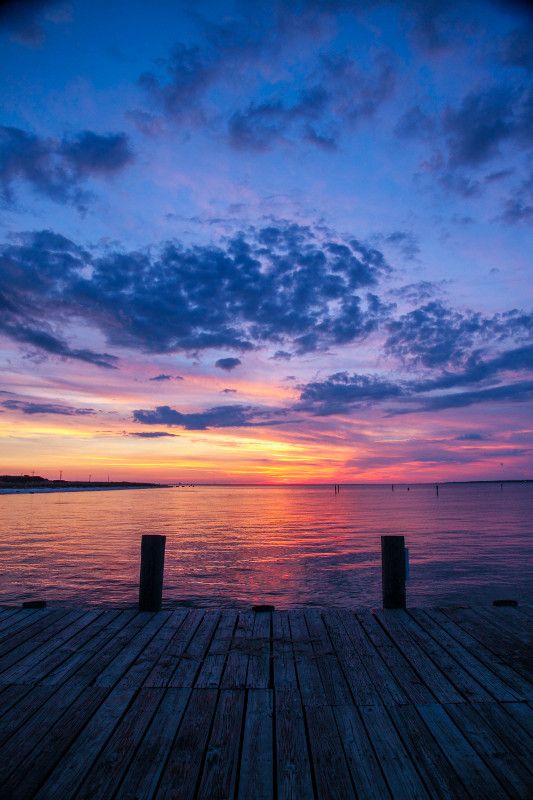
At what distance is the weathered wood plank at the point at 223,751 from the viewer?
3429 millimetres

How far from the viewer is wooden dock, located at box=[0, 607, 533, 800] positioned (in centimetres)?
350

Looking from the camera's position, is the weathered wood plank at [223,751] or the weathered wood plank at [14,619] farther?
the weathered wood plank at [14,619]

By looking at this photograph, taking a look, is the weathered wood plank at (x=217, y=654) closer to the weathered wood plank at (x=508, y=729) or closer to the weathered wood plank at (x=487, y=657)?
the weathered wood plank at (x=508, y=729)

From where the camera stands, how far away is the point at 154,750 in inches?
152

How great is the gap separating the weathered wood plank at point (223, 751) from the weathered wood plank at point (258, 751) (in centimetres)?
7

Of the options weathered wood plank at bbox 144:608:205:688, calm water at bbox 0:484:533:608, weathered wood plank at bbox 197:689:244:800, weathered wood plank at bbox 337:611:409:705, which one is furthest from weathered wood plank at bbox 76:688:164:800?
calm water at bbox 0:484:533:608

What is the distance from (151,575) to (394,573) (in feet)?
13.1

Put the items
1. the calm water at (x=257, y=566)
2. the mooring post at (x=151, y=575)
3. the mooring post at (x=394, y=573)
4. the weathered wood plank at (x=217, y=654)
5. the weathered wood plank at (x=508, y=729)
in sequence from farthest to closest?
the calm water at (x=257, y=566)
the mooring post at (x=394, y=573)
the mooring post at (x=151, y=575)
the weathered wood plank at (x=217, y=654)
the weathered wood plank at (x=508, y=729)

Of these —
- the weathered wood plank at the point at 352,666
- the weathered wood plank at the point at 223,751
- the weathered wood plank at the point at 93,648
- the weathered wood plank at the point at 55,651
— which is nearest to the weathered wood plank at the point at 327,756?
the weathered wood plank at the point at 352,666

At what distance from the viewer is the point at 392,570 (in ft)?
27.1

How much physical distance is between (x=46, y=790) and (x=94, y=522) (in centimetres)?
4193

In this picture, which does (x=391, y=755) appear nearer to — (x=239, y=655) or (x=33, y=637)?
(x=239, y=655)

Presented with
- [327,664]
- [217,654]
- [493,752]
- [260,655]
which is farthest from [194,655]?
[493,752]

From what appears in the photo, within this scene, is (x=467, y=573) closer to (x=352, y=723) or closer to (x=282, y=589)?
(x=282, y=589)
